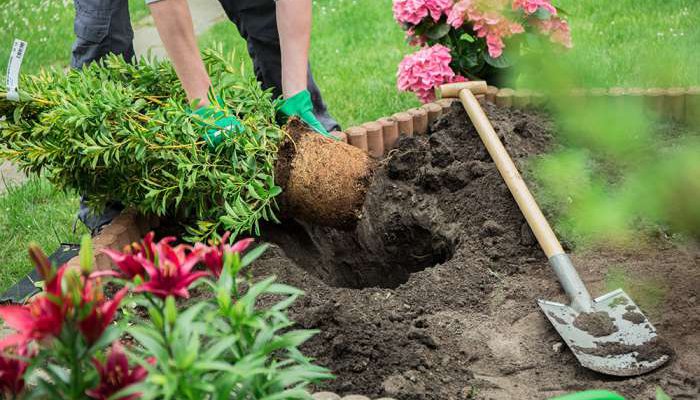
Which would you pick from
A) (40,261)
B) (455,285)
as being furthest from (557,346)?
Answer: (40,261)

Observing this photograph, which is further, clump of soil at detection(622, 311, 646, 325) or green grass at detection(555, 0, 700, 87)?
green grass at detection(555, 0, 700, 87)

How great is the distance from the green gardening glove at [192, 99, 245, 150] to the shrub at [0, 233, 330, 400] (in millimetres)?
1254

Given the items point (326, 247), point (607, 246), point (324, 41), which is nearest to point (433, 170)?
point (326, 247)

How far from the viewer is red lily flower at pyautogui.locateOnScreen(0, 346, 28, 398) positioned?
1558mm

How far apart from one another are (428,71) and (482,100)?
456 mm

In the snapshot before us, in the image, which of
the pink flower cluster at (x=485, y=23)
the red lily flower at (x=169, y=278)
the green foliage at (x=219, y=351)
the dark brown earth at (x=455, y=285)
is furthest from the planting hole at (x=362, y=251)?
the red lily flower at (x=169, y=278)

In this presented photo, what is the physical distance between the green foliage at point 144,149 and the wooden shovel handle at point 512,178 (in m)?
0.81

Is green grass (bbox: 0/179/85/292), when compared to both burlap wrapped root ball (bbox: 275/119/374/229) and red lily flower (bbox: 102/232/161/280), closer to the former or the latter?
burlap wrapped root ball (bbox: 275/119/374/229)

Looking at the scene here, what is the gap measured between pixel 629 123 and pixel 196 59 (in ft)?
5.24

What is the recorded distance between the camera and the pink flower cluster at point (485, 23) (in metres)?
3.93

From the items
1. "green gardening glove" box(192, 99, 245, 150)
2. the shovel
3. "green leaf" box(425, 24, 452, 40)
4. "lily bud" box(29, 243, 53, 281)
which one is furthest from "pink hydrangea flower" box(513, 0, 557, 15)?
"lily bud" box(29, 243, 53, 281)

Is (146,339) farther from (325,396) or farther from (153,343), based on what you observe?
(325,396)

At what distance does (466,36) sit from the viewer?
14.2ft

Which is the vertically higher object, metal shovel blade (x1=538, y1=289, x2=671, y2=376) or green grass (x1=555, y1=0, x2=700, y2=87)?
green grass (x1=555, y1=0, x2=700, y2=87)
